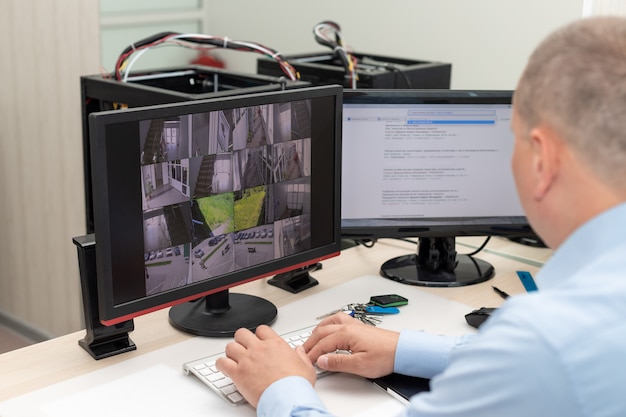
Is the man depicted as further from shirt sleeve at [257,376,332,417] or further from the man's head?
shirt sleeve at [257,376,332,417]

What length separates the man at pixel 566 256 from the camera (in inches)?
31.0

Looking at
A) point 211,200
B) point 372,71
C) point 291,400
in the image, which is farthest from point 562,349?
point 372,71

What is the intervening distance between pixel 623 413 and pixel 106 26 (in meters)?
2.97

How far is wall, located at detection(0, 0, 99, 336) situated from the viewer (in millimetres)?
2572

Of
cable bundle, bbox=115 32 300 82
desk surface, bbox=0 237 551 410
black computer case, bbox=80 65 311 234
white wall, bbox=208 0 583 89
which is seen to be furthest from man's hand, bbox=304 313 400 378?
white wall, bbox=208 0 583 89

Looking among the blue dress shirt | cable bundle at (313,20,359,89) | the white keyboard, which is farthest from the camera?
cable bundle at (313,20,359,89)

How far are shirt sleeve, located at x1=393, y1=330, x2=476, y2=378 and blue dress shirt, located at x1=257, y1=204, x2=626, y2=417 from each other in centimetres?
41

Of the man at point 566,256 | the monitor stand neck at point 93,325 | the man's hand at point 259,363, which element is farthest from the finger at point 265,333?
the man at point 566,256

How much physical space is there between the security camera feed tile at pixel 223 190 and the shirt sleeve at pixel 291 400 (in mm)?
319

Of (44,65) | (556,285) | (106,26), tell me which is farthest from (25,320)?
(556,285)

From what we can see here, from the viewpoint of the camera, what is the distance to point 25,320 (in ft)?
9.65

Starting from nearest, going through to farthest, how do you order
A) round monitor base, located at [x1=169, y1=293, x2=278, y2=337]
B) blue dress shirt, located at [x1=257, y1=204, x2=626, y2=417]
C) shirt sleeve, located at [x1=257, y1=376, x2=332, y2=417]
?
1. blue dress shirt, located at [x1=257, y1=204, x2=626, y2=417]
2. shirt sleeve, located at [x1=257, y1=376, x2=332, y2=417]
3. round monitor base, located at [x1=169, y1=293, x2=278, y2=337]

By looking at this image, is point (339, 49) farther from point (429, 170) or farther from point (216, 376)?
point (216, 376)

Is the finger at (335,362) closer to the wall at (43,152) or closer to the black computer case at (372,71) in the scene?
the black computer case at (372,71)
